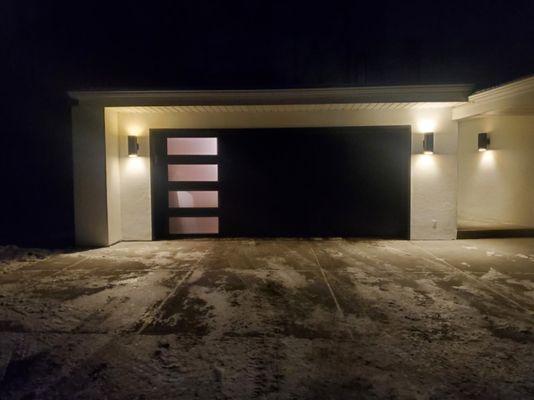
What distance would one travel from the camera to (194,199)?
816cm

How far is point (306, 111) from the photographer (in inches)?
298

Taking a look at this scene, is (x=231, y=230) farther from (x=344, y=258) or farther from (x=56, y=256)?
(x=56, y=256)

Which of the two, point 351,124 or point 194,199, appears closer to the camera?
point 351,124

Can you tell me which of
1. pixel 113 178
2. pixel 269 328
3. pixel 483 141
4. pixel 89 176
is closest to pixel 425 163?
pixel 483 141

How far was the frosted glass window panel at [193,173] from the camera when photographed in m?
7.99

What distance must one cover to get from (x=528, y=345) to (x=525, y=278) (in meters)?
2.33

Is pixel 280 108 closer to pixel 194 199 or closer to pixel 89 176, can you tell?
pixel 194 199

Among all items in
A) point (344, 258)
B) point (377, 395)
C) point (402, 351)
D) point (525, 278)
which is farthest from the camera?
point (344, 258)

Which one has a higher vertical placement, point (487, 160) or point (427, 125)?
point (427, 125)

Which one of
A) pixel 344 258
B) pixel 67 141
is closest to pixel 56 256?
pixel 67 141

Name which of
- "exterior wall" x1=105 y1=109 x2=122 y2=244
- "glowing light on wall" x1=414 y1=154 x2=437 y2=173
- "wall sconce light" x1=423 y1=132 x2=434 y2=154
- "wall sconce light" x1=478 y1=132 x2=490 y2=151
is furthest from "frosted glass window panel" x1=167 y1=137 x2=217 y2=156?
"wall sconce light" x1=478 y1=132 x2=490 y2=151

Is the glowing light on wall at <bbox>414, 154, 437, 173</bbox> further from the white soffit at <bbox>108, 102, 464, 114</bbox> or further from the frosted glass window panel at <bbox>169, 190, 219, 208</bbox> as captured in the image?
the frosted glass window panel at <bbox>169, 190, 219, 208</bbox>

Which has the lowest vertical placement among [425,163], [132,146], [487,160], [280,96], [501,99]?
[425,163]

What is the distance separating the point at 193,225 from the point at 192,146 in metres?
1.86
